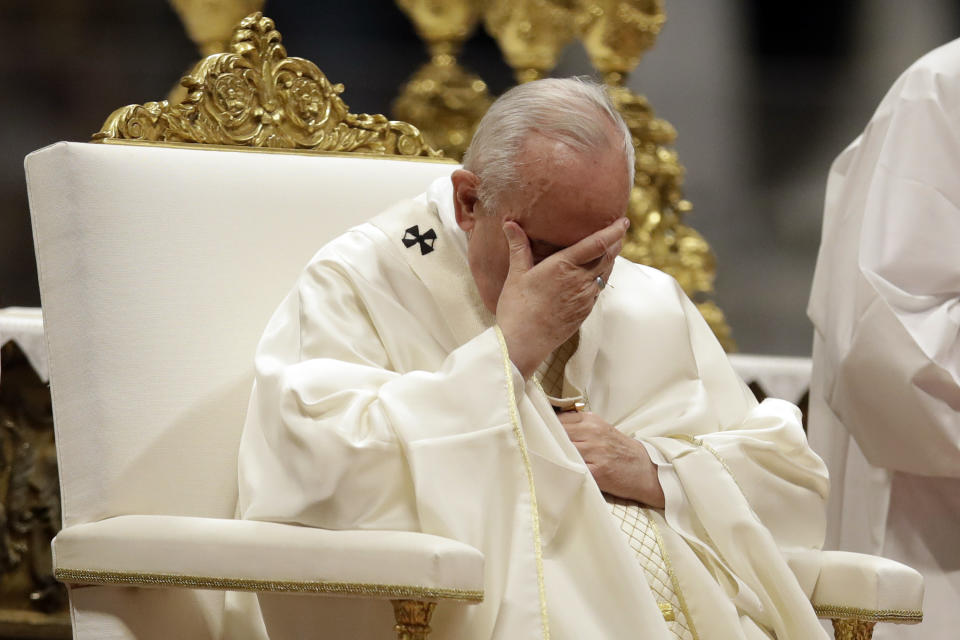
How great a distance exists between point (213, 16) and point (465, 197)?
3226mm

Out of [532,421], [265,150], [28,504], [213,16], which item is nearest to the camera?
[532,421]

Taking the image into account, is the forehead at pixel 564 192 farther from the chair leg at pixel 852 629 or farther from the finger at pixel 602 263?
the chair leg at pixel 852 629

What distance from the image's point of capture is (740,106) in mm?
7254

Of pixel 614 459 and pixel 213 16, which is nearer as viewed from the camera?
pixel 614 459

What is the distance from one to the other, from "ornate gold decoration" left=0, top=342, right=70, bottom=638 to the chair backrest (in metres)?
2.64

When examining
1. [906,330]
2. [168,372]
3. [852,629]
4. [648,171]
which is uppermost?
[168,372]

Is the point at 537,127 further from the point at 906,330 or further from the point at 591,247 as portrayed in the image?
the point at 906,330

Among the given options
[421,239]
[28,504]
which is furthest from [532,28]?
[421,239]

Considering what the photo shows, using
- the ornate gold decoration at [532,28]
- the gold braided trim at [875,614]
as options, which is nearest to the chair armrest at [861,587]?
the gold braided trim at [875,614]

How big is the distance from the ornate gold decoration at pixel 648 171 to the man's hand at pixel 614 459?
11.0 ft

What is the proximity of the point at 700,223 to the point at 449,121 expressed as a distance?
6.13ft

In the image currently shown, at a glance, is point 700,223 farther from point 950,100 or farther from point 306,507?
point 306,507

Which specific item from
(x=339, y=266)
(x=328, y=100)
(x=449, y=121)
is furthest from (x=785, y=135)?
(x=339, y=266)

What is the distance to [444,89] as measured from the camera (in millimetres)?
5879
